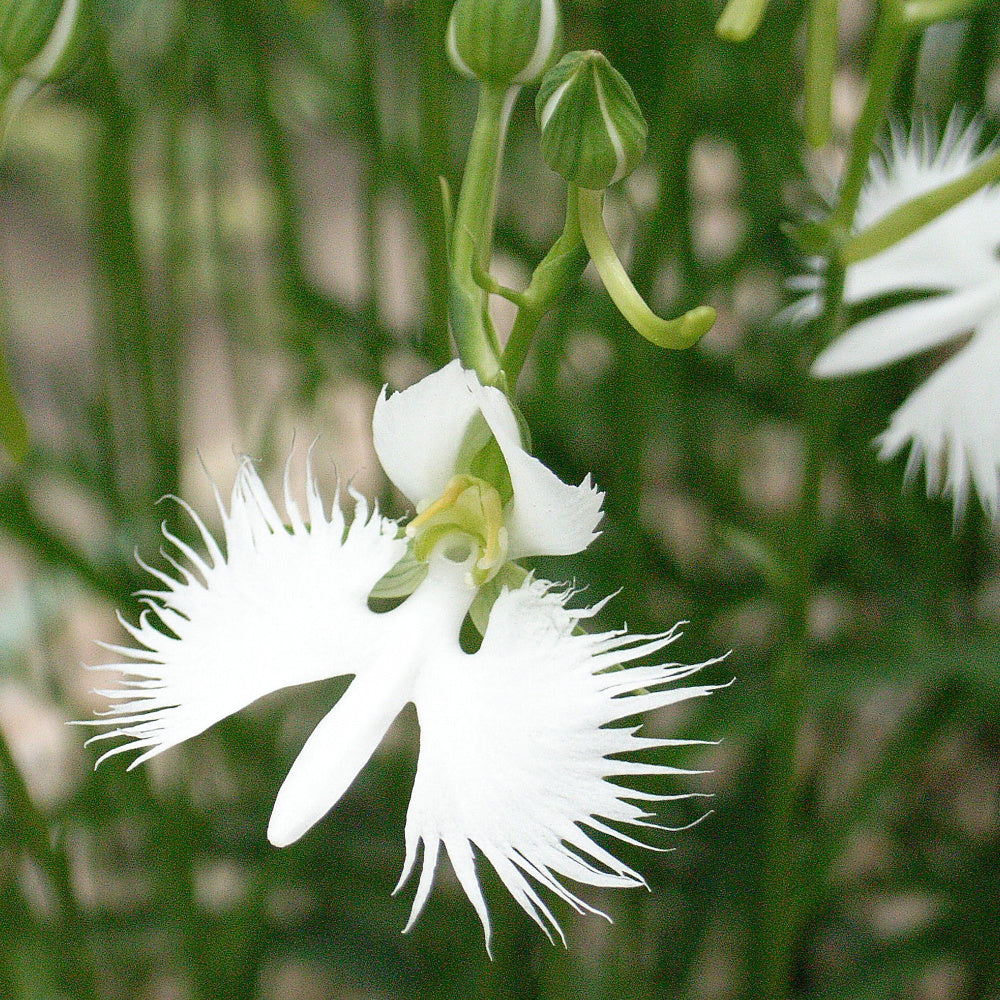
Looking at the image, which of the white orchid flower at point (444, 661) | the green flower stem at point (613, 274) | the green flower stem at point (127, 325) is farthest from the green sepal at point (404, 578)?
the green flower stem at point (127, 325)

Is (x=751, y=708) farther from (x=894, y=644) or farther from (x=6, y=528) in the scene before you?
(x=6, y=528)

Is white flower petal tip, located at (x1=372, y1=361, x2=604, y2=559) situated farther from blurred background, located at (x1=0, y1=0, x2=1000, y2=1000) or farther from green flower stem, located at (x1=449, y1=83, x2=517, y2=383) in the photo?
blurred background, located at (x1=0, y1=0, x2=1000, y2=1000)

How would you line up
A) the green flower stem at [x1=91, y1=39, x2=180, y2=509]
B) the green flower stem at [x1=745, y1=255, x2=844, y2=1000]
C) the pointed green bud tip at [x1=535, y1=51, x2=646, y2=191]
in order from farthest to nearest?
1. the green flower stem at [x1=91, y1=39, x2=180, y2=509]
2. the green flower stem at [x1=745, y1=255, x2=844, y2=1000]
3. the pointed green bud tip at [x1=535, y1=51, x2=646, y2=191]

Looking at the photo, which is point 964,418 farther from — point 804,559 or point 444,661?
point 444,661

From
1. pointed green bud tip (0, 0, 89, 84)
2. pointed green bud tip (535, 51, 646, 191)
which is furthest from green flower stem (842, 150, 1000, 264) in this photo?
pointed green bud tip (0, 0, 89, 84)

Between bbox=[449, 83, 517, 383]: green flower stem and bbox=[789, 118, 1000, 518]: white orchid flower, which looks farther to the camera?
bbox=[789, 118, 1000, 518]: white orchid flower

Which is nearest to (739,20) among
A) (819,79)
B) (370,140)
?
(819,79)

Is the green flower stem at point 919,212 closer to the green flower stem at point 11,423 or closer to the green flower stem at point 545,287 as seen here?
the green flower stem at point 545,287

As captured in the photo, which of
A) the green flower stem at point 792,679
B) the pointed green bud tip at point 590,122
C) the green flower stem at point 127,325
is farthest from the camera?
the green flower stem at point 127,325
